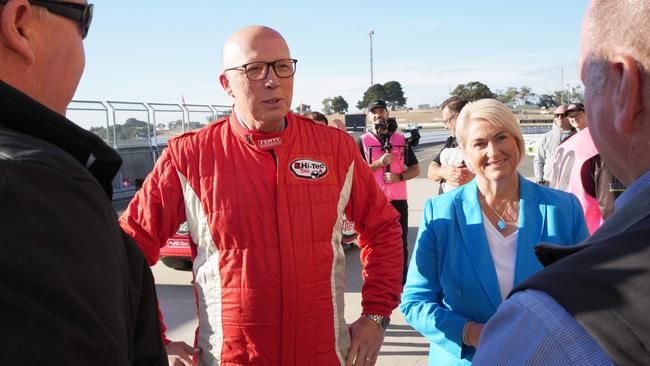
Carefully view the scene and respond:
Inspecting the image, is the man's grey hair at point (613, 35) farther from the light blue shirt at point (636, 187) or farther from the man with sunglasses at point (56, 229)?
the man with sunglasses at point (56, 229)

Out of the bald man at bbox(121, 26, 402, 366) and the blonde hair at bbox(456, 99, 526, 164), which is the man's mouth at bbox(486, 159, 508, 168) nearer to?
the blonde hair at bbox(456, 99, 526, 164)

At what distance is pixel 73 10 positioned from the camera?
1.20 m

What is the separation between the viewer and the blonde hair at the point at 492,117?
286 cm

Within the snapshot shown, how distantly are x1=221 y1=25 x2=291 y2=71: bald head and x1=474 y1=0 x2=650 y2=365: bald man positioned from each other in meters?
1.80

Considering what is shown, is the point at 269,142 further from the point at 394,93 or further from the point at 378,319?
A: the point at 394,93

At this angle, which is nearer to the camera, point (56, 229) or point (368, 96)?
point (56, 229)

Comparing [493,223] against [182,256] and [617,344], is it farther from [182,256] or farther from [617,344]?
[182,256]

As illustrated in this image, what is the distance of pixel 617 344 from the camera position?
0.70 m

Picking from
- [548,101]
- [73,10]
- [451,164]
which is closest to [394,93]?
[548,101]

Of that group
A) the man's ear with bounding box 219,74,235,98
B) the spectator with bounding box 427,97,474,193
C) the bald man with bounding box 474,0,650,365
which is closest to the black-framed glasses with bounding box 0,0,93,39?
the bald man with bounding box 474,0,650,365

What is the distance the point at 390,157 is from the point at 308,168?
3836mm

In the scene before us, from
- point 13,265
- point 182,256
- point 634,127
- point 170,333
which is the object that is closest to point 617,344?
point 634,127

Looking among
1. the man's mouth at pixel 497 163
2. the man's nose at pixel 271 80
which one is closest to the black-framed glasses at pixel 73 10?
the man's nose at pixel 271 80

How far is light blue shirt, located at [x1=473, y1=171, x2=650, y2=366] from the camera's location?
28.8 inches
